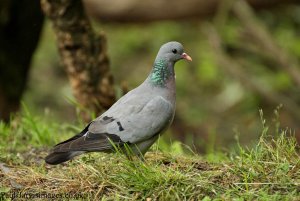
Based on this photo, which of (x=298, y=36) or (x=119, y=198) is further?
(x=298, y=36)

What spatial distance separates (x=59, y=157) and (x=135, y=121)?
0.61 m

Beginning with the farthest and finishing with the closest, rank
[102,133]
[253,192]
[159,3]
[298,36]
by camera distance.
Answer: [298,36] → [159,3] → [102,133] → [253,192]

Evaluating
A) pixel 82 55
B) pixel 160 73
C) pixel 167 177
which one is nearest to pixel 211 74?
pixel 82 55

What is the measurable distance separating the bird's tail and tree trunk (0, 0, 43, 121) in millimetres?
2586

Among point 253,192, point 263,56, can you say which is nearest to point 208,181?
point 253,192

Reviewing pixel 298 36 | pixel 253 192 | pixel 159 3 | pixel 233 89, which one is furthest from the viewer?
pixel 298 36

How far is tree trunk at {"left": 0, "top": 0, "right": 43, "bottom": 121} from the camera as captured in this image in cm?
667

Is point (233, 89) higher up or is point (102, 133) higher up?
point (102, 133)

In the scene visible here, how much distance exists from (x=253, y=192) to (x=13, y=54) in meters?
3.76

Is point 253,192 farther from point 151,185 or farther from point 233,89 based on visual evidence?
point 233,89

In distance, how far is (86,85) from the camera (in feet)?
21.1

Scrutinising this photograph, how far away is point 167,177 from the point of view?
Result: 404 centimetres

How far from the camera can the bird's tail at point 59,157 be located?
4.39 meters

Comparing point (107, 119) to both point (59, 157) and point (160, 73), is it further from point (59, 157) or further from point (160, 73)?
point (160, 73)
